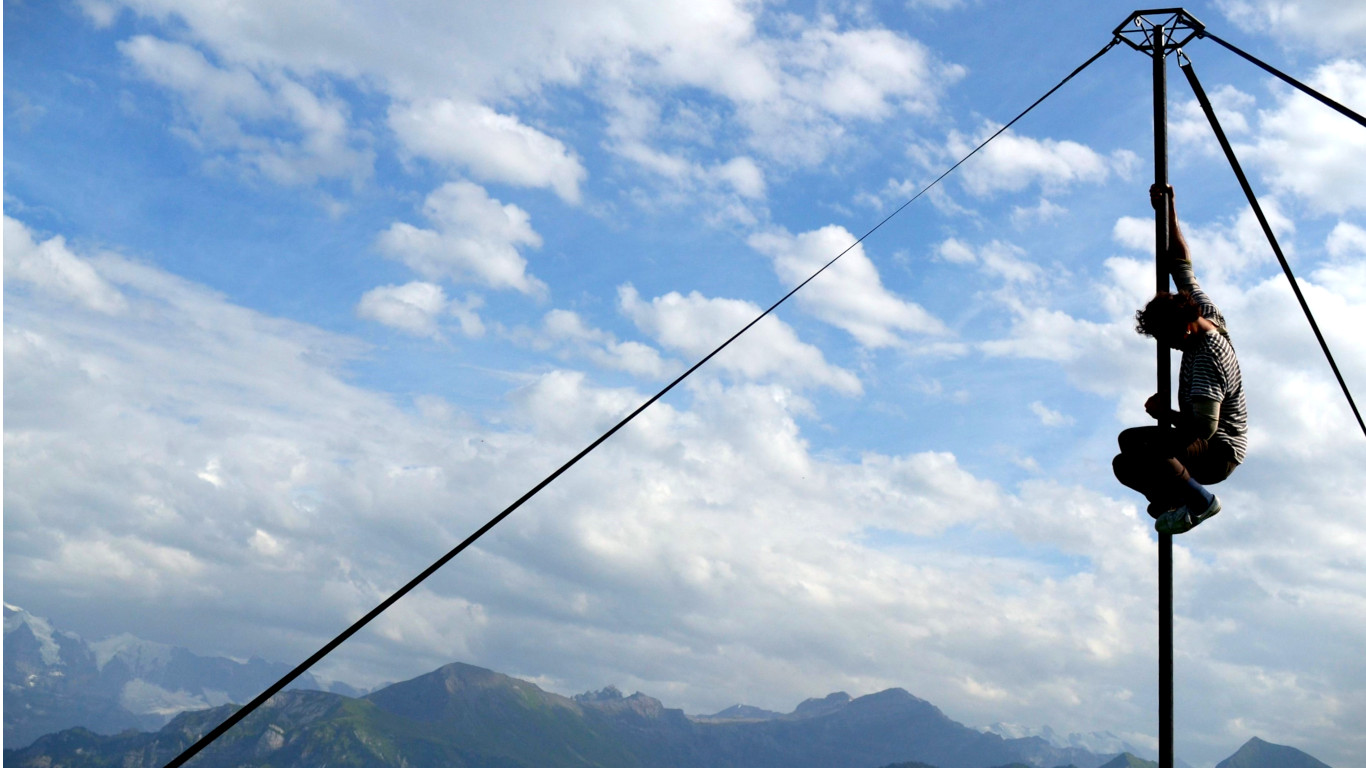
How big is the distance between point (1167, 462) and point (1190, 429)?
0.46m

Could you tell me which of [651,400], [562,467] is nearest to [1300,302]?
[651,400]

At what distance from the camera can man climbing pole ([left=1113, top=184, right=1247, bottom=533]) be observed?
38.8 feet

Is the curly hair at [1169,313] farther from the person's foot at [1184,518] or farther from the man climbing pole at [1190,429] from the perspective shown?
the person's foot at [1184,518]

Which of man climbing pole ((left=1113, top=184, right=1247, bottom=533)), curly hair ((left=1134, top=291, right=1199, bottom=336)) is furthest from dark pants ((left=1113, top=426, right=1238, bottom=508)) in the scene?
curly hair ((left=1134, top=291, right=1199, bottom=336))

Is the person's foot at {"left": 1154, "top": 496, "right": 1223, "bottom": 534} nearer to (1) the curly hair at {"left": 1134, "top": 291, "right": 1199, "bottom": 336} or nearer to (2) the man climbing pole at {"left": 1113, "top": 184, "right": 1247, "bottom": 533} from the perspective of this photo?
(2) the man climbing pole at {"left": 1113, "top": 184, "right": 1247, "bottom": 533}

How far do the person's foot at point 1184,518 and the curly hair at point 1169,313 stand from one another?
203cm

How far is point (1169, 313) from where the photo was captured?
470 inches

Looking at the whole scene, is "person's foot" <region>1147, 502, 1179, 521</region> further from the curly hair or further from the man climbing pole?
the curly hair

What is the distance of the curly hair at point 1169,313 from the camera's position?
11836 millimetres

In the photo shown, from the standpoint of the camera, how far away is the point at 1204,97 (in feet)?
48.1

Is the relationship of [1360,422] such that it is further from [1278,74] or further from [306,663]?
[306,663]

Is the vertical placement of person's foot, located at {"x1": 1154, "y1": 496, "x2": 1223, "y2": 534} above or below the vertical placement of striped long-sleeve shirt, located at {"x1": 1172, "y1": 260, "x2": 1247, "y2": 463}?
below

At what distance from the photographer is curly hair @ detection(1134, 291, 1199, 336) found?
1184 cm

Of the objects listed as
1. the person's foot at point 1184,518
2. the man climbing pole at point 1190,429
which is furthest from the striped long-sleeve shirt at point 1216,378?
the person's foot at point 1184,518
